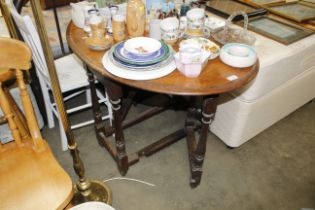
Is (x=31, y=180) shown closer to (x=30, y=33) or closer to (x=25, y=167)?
(x=25, y=167)

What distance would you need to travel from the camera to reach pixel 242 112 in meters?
1.69

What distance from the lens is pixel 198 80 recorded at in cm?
117

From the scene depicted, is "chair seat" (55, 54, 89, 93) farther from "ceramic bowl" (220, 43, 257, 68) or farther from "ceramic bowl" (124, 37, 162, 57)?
"ceramic bowl" (220, 43, 257, 68)

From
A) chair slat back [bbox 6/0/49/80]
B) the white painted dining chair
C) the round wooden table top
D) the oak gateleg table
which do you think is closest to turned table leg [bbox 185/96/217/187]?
the oak gateleg table

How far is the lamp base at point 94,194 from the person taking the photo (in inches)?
59.2

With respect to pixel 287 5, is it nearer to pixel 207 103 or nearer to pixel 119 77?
pixel 207 103

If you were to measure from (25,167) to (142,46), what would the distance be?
0.70m

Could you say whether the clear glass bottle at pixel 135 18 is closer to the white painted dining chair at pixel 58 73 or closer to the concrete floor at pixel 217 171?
the white painted dining chair at pixel 58 73

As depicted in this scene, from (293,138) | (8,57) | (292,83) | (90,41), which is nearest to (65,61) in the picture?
(90,41)

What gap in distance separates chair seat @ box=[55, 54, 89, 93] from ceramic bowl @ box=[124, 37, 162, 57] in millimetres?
567

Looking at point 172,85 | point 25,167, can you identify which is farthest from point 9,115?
point 172,85

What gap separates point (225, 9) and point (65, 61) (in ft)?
3.69

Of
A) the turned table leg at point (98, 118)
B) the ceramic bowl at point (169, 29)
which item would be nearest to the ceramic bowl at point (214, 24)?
the ceramic bowl at point (169, 29)

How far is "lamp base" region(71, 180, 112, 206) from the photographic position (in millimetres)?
1505
